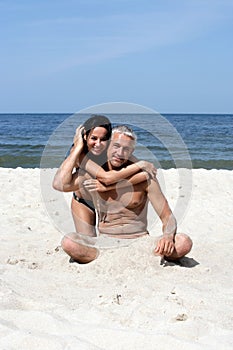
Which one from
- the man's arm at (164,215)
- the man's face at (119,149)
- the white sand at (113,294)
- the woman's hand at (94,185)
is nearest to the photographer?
the white sand at (113,294)

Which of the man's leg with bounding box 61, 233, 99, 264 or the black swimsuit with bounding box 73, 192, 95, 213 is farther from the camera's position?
the black swimsuit with bounding box 73, 192, 95, 213

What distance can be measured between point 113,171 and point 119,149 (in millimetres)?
205

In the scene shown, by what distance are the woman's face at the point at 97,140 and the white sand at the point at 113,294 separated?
89 cm

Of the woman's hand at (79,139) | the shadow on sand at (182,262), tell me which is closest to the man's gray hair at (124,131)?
the woman's hand at (79,139)

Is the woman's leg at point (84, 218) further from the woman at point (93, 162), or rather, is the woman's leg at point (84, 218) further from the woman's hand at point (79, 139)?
the woman's hand at point (79, 139)

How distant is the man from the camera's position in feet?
13.6

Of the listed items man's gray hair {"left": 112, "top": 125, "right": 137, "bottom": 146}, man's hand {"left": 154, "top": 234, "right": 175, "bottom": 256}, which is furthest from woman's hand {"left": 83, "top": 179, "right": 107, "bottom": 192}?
man's hand {"left": 154, "top": 234, "right": 175, "bottom": 256}

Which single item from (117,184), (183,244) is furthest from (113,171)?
(183,244)

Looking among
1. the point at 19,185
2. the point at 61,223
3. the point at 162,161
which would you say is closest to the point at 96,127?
the point at 61,223

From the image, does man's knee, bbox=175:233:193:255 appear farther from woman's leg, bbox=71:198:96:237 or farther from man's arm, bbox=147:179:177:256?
woman's leg, bbox=71:198:96:237

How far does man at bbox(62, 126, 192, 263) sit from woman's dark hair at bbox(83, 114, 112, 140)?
7 cm

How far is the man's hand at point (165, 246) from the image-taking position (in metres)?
4.17

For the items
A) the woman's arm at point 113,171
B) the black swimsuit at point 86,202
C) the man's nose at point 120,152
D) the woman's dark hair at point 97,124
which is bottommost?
the black swimsuit at point 86,202

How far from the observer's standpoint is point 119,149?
4.11 meters
